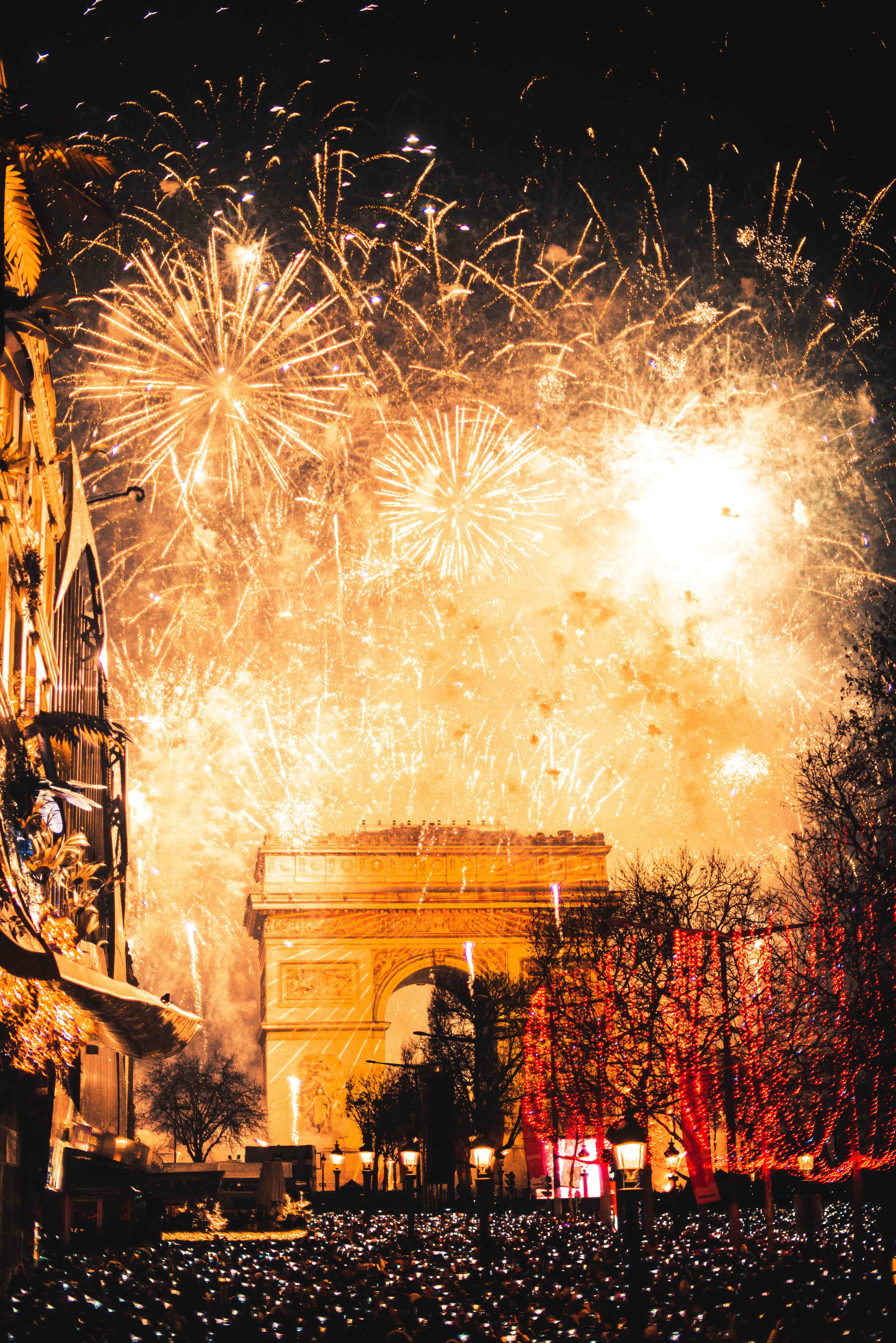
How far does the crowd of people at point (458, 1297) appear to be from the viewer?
9273mm

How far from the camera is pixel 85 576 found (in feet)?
69.1

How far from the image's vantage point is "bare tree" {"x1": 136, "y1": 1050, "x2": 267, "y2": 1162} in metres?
79.9

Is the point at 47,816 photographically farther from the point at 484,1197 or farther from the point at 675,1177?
the point at 675,1177

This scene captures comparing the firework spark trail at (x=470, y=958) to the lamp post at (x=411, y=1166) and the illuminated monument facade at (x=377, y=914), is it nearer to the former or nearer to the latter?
the illuminated monument facade at (x=377, y=914)

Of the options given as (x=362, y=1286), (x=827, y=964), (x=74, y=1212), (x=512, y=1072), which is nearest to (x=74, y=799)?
(x=362, y=1286)

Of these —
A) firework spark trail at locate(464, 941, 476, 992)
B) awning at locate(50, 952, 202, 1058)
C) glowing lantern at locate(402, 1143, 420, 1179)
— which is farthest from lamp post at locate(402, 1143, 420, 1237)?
firework spark trail at locate(464, 941, 476, 992)

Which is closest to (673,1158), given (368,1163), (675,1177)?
(368,1163)

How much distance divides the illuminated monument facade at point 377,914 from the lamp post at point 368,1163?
8686 millimetres

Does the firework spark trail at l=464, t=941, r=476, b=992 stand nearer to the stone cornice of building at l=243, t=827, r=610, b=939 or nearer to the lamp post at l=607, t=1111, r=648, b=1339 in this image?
the stone cornice of building at l=243, t=827, r=610, b=939

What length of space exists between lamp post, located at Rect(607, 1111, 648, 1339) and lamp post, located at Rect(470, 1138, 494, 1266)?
3.64 meters

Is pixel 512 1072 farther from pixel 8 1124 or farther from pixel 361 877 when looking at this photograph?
pixel 8 1124

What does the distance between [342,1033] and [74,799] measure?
4662 cm

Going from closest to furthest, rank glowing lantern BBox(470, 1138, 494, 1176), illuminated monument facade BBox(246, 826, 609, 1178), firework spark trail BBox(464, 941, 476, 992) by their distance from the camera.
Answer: glowing lantern BBox(470, 1138, 494, 1176) < illuminated monument facade BBox(246, 826, 609, 1178) < firework spark trail BBox(464, 941, 476, 992)

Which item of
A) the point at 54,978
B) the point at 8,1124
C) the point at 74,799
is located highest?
the point at 74,799
